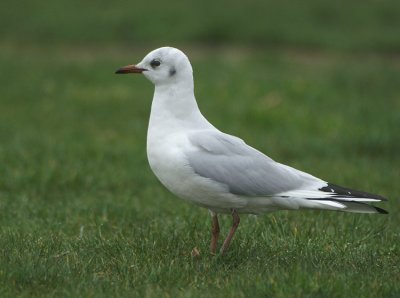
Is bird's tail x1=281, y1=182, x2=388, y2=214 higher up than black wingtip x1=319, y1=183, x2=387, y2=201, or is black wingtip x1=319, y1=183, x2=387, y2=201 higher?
black wingtip x1=319, y1=183, x2=387, y2=201

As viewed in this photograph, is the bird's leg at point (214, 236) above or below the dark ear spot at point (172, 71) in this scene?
below

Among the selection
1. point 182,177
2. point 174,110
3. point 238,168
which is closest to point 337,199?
point 238,168

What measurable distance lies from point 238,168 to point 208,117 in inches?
288

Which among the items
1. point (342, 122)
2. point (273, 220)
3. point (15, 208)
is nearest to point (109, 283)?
point (273, 220)

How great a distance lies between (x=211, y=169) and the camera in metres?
5.38

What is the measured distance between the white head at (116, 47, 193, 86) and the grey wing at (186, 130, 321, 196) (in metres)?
0.44

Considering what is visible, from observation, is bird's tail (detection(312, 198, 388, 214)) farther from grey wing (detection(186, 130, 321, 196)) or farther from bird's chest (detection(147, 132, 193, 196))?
bird's chest (detection(147, 132, 193, 196))

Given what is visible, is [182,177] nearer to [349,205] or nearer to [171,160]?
[171,160]

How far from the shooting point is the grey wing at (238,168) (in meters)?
5.39

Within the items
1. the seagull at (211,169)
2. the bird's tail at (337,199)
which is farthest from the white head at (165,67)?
the bird's tail at (337,199)

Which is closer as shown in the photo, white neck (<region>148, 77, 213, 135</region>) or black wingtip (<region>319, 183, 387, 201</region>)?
black wingtip (<region>319, 183, 387, 201</region>)

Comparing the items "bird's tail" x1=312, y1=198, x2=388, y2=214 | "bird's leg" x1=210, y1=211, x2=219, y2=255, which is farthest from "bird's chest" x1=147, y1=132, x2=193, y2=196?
"bird's tail" x1=312, y1=198, x2=388, y2=214

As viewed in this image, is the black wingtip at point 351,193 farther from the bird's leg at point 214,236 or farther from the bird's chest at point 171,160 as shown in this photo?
the bird's chest at point 171,160

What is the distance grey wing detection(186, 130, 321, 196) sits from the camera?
539 cm
